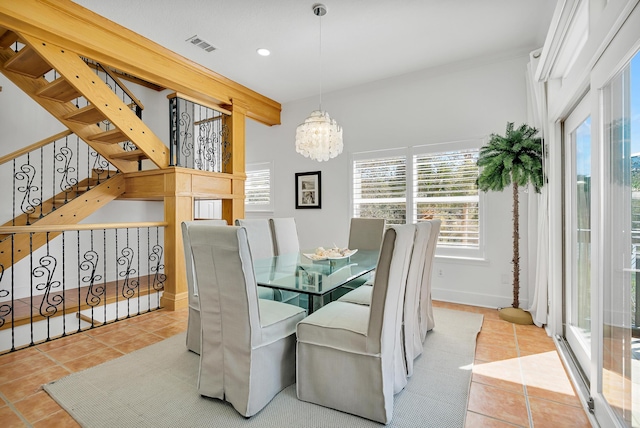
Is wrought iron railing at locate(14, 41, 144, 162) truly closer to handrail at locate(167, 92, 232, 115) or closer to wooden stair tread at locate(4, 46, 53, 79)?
handrail at locate(167, 92, 232, 115)

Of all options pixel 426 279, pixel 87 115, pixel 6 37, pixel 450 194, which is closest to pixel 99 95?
pixel 87 115

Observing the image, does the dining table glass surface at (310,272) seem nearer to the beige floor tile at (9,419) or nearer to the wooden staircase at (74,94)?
the beige floor tile at (9,419)

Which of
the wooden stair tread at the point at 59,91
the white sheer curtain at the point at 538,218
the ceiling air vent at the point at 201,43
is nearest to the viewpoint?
Answer: the white sheer curtain at the point at 538,218

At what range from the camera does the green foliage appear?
3.12 metres

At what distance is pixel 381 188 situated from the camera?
4.56m

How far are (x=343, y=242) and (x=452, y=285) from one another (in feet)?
5.46

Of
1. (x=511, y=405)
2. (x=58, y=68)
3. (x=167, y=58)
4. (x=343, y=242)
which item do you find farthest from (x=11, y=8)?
(x=511, y=405)

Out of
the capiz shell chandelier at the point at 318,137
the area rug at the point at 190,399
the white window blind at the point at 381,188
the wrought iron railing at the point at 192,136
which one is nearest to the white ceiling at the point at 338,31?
the wrought iron railing at the point at 192,136

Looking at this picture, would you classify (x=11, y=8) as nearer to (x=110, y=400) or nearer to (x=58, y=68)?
(x=58, y=68)

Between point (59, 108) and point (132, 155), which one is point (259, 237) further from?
point (59, 108)

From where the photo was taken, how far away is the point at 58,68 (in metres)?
2.95

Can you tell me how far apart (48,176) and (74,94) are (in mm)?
2084

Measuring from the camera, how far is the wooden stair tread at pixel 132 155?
154 inches

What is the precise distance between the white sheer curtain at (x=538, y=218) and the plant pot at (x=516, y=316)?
63 millimetres
